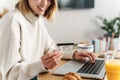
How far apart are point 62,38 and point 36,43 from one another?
5.44 ft

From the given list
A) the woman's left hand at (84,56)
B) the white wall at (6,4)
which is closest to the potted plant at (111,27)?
the white wall at (6,4)

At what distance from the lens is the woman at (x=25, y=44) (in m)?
1.11

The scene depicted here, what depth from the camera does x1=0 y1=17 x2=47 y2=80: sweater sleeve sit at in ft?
3.66

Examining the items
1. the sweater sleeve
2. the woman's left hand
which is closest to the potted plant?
the woman's left hand

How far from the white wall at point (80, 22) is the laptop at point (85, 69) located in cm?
164

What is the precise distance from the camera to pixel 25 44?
129 cm

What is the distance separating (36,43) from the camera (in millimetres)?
1436

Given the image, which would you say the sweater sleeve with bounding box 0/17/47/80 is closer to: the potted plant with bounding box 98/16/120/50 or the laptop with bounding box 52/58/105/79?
the laptop with bounding box 52/58/105/79

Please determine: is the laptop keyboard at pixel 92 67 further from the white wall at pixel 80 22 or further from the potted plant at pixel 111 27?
the white wall at pixel 80 22

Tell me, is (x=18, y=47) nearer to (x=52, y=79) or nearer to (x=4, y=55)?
(x=4, y=55)

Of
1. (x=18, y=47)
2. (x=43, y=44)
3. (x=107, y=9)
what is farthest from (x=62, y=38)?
(x=18, y=47)

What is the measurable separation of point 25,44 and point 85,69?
14.4 inches

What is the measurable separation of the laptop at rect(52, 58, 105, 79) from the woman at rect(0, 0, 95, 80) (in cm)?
6

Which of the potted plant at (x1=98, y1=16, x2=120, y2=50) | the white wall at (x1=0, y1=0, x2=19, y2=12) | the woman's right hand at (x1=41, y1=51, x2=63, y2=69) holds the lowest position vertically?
the potted plant at (x1=98, y1=16, x2=120, y2=50)
